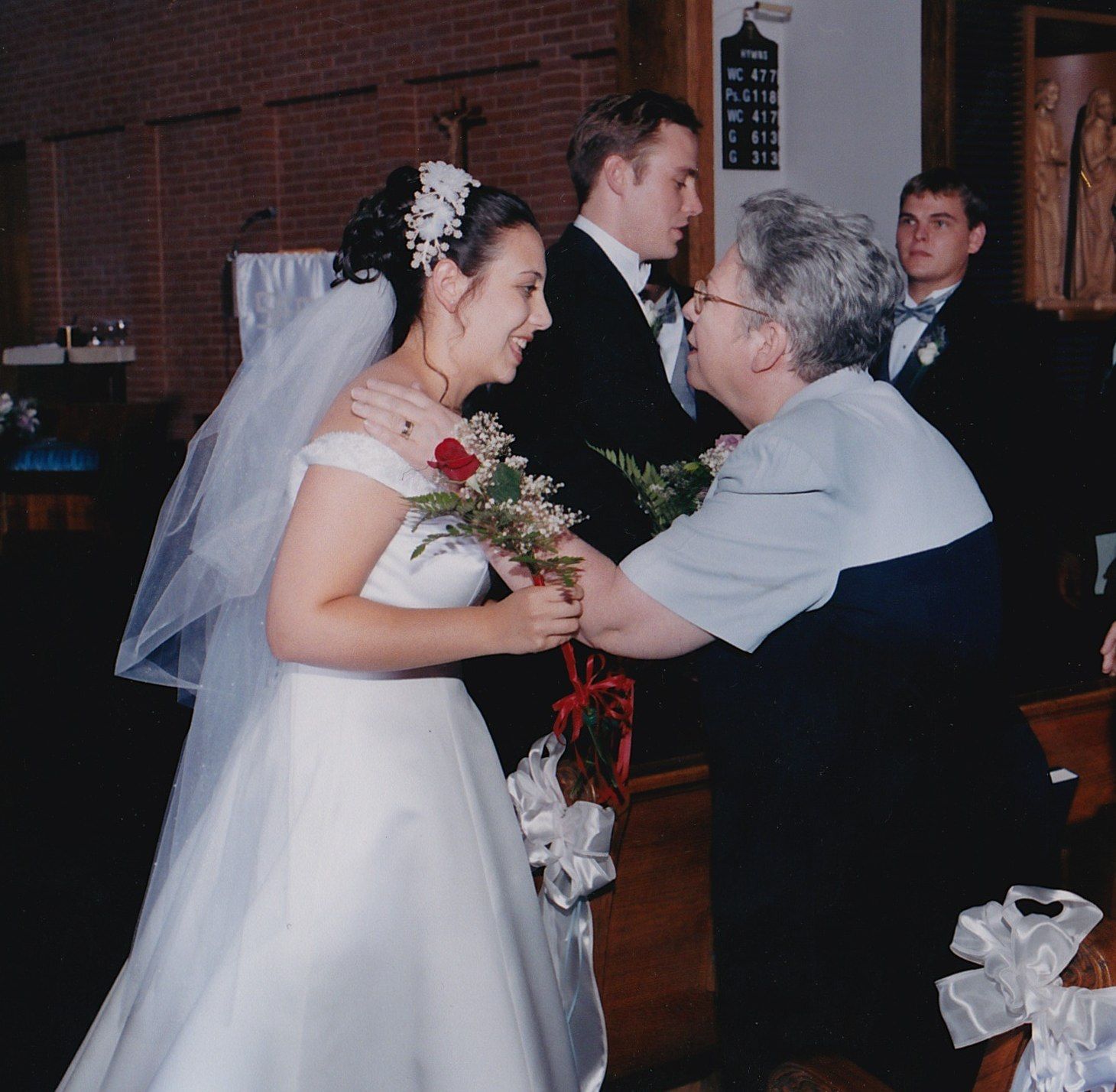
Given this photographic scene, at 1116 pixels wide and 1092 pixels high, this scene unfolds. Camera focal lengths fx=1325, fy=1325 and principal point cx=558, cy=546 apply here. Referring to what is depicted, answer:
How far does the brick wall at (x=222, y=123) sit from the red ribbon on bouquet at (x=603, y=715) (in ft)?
20.9

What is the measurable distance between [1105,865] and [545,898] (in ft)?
3.23

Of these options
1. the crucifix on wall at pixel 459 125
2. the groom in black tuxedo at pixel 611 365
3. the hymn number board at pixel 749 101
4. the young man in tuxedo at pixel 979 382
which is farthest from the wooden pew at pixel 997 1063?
the crucifix on wall at pixel 459 125

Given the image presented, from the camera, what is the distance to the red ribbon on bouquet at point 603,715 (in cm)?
209

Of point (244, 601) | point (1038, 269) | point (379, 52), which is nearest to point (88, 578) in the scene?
point (379, 52)

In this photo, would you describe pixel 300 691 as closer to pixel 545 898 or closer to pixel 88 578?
pixel 545 898

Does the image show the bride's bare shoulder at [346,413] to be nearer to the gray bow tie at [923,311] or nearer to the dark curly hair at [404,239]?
the dark curly hair at [404,239]

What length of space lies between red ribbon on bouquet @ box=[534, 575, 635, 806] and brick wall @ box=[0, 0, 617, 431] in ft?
20.9

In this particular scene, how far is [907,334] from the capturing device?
440 centimetres

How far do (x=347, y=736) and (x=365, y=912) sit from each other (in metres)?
0.26

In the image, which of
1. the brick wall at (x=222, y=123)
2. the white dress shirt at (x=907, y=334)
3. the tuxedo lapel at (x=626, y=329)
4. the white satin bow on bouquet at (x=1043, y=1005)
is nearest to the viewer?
the white satin bow on bouquet at (x=1043, y=1005)

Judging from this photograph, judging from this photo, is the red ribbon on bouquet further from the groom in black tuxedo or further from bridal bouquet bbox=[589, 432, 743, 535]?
the groom in black tuxedo

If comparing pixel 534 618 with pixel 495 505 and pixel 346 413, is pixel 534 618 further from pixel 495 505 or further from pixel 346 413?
pixel 346 413

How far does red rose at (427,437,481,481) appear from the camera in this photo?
1790 millimetres

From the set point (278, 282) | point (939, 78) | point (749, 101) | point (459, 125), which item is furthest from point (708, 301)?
point (459, 125)
